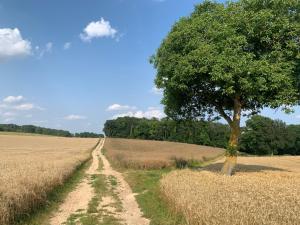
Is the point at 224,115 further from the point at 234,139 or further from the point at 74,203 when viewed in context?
the point at 74,203

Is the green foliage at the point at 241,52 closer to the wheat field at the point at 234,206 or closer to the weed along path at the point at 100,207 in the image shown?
the weed along path at the point at 100,207

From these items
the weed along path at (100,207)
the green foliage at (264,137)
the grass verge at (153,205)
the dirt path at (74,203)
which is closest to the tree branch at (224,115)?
the grass verge at (153,205)

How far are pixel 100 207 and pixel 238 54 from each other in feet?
43.4

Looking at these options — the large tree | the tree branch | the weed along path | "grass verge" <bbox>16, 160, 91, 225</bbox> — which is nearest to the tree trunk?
the large tree

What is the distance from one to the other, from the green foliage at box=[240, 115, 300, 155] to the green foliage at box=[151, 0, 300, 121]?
347 ft

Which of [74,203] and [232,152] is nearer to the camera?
[74,203]

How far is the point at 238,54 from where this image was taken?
24953 mm

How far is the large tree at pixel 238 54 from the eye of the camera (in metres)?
24.2

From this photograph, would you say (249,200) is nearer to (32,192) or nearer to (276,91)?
(32,192)

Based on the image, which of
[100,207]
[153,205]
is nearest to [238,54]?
[153,205]

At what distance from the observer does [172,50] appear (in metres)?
28.3

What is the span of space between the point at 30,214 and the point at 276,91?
17.0m

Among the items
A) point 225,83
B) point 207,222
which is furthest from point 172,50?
point 207,222

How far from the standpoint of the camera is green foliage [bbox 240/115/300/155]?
131m
